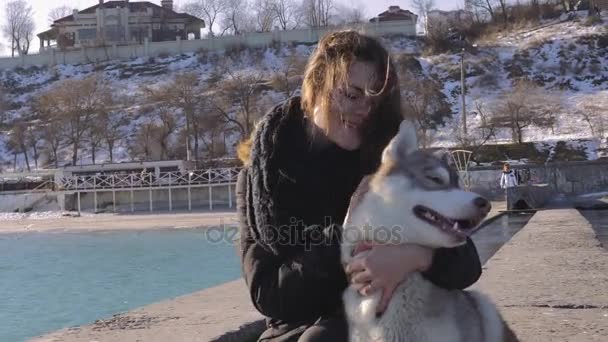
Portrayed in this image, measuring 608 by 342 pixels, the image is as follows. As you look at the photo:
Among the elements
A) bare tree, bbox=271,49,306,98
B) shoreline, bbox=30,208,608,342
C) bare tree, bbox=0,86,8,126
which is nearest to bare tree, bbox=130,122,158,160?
bare tree, bbox=271,49,306,98

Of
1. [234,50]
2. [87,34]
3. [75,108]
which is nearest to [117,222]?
[75,108]

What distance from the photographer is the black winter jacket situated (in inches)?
102

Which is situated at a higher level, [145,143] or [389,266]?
[389,266]

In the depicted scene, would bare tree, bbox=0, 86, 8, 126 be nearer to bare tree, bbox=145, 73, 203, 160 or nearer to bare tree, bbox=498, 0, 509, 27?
bare tree, bbox=145, 73, 203, 160

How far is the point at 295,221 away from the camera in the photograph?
8.82ft

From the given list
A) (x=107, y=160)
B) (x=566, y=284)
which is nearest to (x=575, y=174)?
(x=566, y=284)

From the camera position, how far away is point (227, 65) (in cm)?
7575

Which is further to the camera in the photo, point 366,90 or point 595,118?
point 595,118

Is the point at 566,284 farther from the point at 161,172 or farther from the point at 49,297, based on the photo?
the point at 161,172

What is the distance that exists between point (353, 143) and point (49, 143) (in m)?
60.3

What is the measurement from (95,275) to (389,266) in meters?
15.3

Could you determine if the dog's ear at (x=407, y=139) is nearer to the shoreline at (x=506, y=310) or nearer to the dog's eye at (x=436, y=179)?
the dog's eye at (x=436, y=179)

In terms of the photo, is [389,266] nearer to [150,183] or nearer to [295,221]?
[295,221]

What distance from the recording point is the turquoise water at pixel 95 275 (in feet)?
37.5
